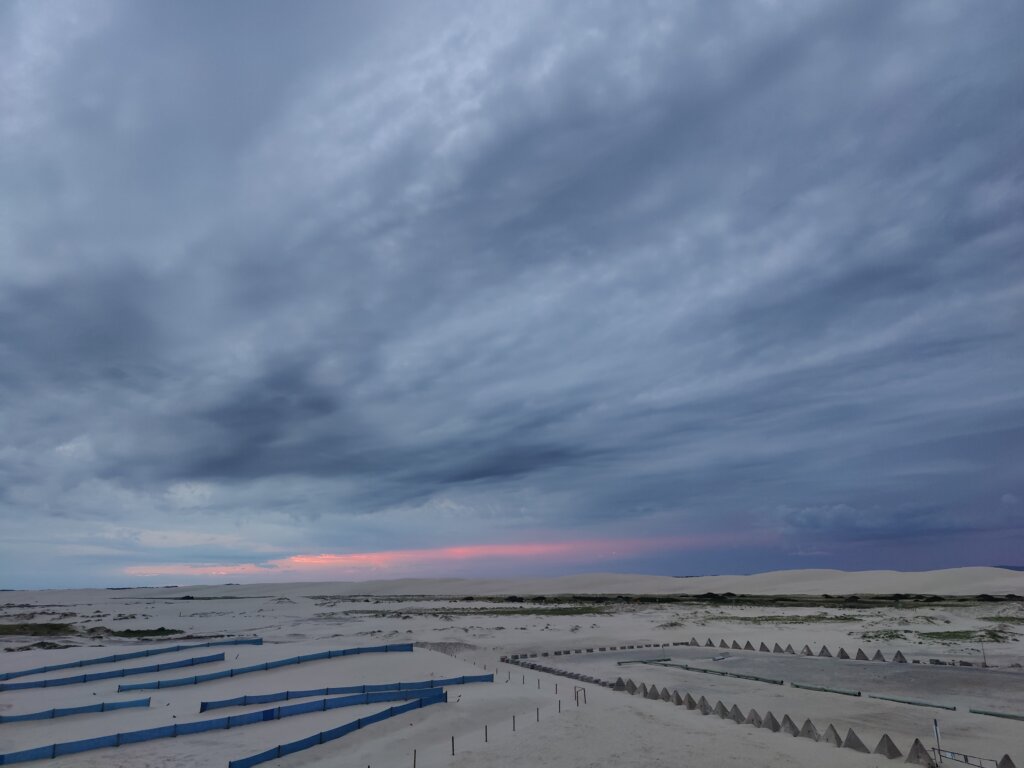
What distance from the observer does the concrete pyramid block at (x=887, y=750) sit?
798 inches

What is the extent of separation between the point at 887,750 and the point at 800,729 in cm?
412

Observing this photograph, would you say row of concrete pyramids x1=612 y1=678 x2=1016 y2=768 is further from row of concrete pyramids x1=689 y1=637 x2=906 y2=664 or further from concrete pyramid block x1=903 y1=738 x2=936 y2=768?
row of concrete pyramids x1=689 y1=637 x2=906 y2=664

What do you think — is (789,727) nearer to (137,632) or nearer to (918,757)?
(918,757)

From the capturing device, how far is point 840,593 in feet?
385

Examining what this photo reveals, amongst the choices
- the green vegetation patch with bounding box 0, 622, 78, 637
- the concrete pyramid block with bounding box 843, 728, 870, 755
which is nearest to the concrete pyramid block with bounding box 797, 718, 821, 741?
the concrete pyramid block with bounding box 843, 728, 870, 755

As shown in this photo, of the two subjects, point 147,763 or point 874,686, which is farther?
point 874,686

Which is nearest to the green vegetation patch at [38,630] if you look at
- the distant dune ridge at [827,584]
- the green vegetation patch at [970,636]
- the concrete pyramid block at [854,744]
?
the concrete pyramid block at [854,744]

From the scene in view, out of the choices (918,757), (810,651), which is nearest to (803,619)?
(810,651)

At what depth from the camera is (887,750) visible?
20.4m

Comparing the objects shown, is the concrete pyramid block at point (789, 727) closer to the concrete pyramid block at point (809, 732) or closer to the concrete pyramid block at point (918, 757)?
the concrete pyramid block at point (809, 732)

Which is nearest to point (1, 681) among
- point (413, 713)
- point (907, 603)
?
point (413, 713)

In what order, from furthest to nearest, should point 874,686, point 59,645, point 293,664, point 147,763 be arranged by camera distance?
point 59,645 → point 293,664 → point 874,686 → point 147,763

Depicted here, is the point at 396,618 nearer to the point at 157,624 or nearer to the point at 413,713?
the point at 157,624

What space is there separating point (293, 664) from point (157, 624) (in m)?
57.8
